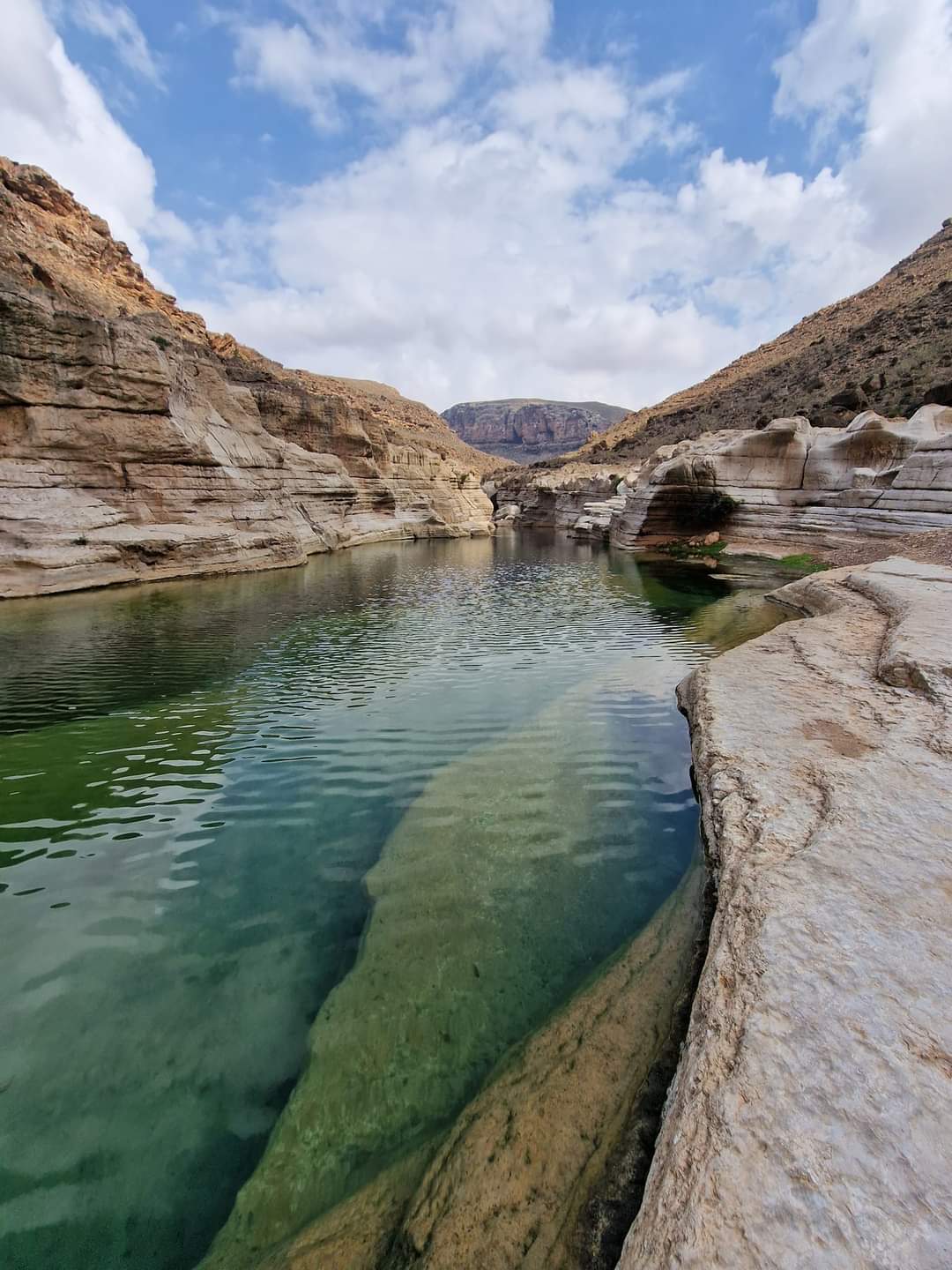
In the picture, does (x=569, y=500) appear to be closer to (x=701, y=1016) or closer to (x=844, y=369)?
(x=844, y=369)

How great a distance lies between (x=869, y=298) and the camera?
5462 cm

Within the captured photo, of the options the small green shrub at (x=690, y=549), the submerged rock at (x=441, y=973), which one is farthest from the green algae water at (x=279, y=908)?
the small green shrub at (x=690, y=549)

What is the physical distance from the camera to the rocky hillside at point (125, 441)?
15234 millimetres

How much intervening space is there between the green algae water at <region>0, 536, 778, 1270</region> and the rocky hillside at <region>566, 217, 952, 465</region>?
28734 mm

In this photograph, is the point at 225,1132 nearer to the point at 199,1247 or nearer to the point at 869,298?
the point at 199,1247

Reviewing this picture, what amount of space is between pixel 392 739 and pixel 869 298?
72.7 meters

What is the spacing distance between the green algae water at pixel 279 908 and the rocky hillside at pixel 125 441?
30.2 ft

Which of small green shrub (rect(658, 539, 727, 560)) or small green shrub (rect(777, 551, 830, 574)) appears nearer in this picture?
small green shrub (rect(777, 551, 830, 574))

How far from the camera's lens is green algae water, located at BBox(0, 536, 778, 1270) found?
7.48 feet

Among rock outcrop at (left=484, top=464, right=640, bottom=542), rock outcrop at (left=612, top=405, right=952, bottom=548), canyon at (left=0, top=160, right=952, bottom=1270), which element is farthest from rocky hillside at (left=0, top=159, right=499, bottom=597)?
rock outcrop at (left=612, top=405, right=952, bottom=548)

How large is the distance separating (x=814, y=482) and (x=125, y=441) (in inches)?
1003

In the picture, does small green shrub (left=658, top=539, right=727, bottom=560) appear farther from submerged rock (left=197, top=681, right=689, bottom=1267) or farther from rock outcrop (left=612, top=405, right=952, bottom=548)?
submerged rock (left=197, top=681, right=689, bottom=1267)

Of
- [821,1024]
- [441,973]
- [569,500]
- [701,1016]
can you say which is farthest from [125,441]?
[569,500]

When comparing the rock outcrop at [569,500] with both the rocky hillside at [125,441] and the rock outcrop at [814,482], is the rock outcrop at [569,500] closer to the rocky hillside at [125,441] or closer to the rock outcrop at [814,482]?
the rock outcrop at [814,482]
